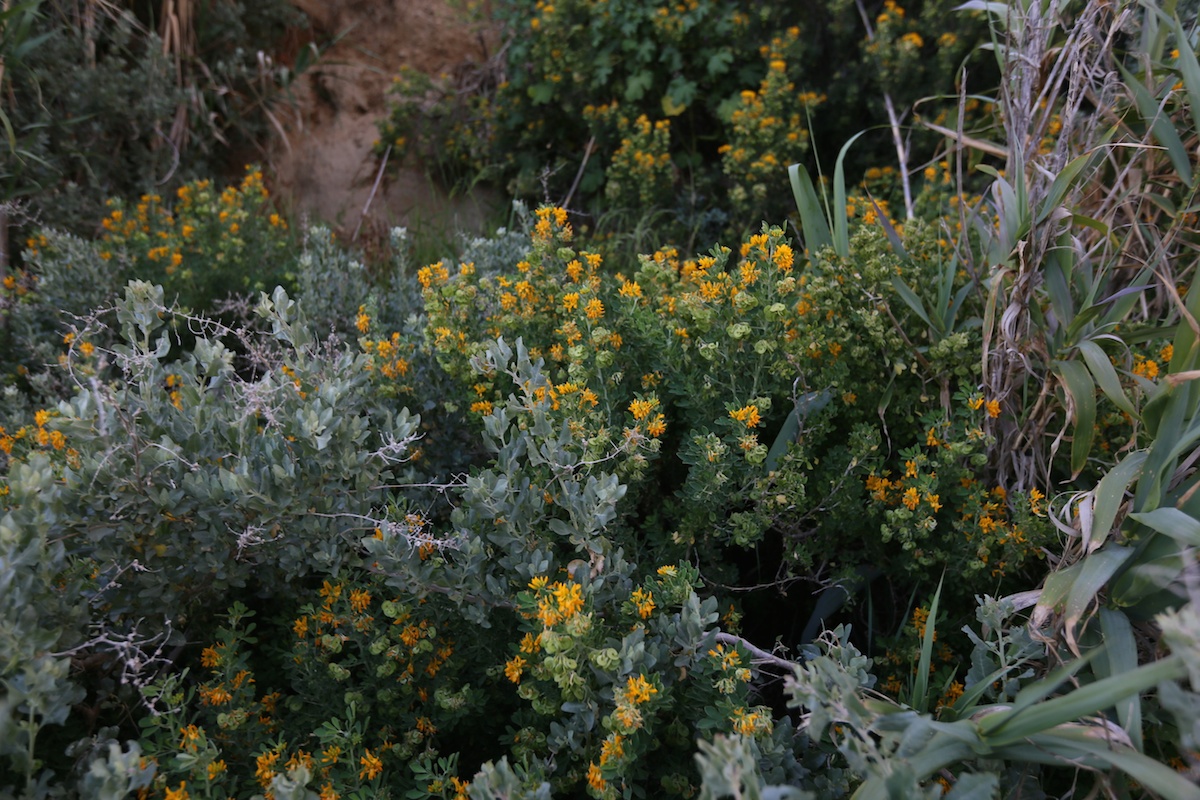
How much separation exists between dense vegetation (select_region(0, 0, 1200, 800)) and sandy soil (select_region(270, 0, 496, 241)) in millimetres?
2010

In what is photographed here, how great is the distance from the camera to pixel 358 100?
15.5 feet

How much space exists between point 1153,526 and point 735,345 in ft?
2.71

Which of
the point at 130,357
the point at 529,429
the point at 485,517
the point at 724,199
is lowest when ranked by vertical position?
the point at 724,199

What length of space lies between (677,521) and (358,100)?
366 cm

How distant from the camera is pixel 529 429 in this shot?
166 centimetres

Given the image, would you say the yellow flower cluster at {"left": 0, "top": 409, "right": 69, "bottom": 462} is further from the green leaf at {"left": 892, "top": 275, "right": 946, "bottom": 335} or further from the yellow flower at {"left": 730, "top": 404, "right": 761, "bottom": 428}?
the green leaf at {"left": 892, "top": 275, "right": 946, "bottom": 335}

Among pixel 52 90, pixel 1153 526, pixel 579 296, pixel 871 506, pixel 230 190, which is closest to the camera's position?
pixel 1153 526

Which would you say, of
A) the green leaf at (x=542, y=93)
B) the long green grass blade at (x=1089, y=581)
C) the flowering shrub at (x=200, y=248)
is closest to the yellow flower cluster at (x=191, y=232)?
the flowering shrub at (x=200, y=248)

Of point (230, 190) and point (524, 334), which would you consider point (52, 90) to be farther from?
point (524, 334)

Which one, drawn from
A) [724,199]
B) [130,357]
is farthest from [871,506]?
[724,199]

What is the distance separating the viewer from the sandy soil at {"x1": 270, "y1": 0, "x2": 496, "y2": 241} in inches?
177

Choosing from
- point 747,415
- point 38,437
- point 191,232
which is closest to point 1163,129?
point 747,415

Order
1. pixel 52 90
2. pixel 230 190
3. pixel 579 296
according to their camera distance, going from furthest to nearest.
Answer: pixel 52 90
pixel 230 190
pixel 579 296

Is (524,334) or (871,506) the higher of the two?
(524,334)
